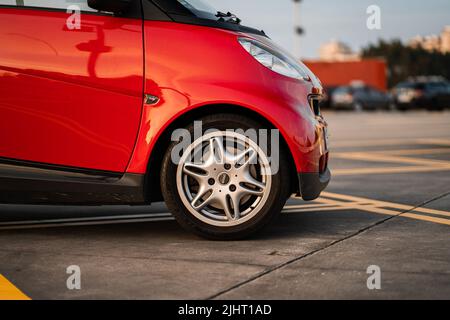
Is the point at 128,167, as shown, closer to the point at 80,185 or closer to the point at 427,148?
the point at 80,185

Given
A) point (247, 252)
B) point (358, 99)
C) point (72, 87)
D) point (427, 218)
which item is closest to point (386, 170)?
point (427, 218)

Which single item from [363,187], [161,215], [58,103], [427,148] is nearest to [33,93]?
[58,103]

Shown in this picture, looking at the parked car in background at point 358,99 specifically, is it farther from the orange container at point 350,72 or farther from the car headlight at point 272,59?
the car headlight at point 272,59

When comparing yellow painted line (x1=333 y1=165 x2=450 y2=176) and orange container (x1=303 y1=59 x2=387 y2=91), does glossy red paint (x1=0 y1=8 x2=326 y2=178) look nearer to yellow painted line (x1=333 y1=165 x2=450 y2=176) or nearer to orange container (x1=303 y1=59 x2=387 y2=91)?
yellow painted line (x1=333 y1=165 x2=450 y2=176)

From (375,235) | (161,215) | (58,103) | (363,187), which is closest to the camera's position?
(58,103)

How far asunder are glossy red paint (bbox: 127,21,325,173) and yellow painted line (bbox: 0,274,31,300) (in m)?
1.23

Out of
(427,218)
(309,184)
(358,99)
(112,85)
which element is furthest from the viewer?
(358,99)

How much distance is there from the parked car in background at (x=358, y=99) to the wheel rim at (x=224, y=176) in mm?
33384

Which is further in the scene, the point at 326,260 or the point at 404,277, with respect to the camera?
the point at 326,260

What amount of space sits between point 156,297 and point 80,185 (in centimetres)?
149

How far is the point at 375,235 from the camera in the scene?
552 centimetres

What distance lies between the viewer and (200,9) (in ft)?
17.6

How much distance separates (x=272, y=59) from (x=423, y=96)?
1215 inches

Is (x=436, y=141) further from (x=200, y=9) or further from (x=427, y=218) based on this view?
(x=200, y=9)
